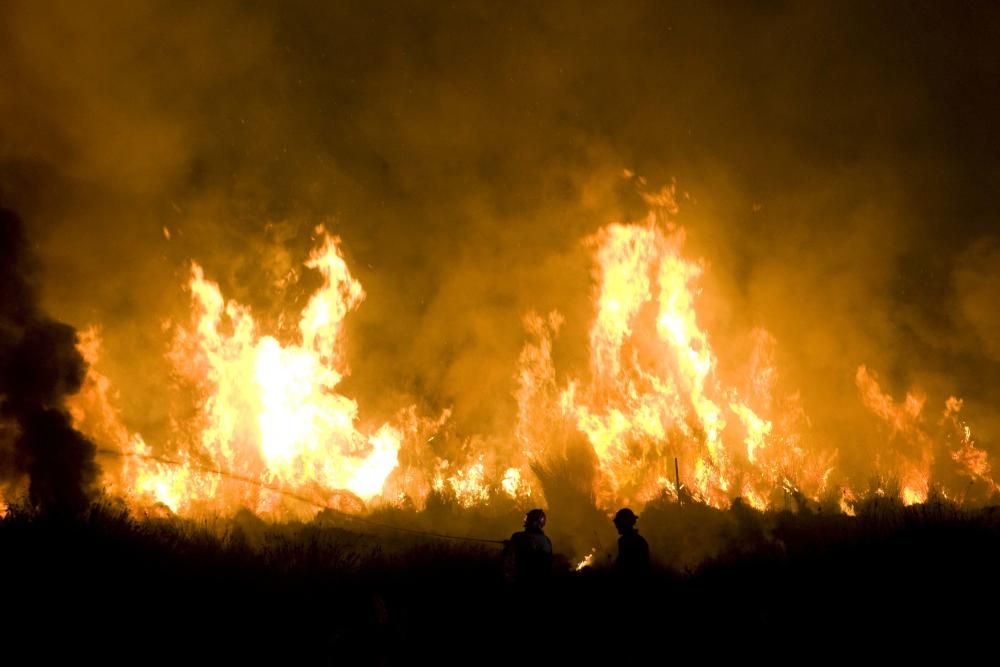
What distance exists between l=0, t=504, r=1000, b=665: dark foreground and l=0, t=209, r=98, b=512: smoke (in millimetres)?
5002

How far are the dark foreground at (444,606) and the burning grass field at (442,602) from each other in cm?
2

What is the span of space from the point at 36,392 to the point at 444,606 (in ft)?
33.1

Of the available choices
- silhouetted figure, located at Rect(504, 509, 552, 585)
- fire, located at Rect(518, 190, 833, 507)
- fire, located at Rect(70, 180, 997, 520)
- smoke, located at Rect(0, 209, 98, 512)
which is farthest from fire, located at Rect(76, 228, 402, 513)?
silhouetted figure, located at Rect(504, 509, 552, 585)

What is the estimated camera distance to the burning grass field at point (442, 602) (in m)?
6.17

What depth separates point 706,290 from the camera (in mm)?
21734

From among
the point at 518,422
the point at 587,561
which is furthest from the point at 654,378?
the point at 587,561

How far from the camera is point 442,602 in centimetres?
830

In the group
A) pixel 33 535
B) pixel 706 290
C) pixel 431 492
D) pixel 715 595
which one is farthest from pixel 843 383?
pixel 33 535

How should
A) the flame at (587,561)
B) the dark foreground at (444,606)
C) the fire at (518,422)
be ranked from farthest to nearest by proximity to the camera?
1. the fire at (518,422)
2. the flame at (587,561)
3. the dark foreground at (444,606)

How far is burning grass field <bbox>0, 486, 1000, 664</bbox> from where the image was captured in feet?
20.2

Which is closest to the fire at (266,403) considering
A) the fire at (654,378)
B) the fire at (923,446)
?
the fire at (654,378)

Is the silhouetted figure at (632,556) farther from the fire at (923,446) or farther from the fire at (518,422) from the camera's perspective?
the fire at (923,446)

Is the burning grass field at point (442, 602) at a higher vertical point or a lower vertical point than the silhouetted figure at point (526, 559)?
lower

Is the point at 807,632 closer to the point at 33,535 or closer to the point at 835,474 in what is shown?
the point at 33,535
